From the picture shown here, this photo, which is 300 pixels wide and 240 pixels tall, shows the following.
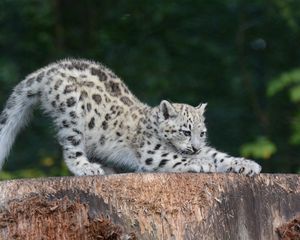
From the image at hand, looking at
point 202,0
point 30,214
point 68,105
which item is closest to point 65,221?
point 30,214

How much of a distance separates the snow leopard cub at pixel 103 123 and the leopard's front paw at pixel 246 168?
556mm

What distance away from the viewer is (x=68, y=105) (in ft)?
30.0

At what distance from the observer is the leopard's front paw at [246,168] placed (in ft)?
25.7

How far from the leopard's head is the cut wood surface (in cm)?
152

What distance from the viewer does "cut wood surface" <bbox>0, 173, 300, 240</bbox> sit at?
23.9 feet

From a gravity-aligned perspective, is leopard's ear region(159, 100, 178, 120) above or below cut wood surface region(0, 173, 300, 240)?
above

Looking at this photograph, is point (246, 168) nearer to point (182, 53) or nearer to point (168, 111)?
point (168, 111)

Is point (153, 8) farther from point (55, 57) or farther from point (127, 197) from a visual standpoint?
point (127, 197)

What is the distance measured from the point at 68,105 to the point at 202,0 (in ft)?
20.1

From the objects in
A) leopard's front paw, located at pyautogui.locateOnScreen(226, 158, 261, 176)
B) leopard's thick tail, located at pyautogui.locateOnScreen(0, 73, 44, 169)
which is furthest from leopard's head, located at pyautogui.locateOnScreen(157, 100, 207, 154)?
leopard's thick tail, located at pyautogui.locateOnScreen(0, 73, 44, 169)

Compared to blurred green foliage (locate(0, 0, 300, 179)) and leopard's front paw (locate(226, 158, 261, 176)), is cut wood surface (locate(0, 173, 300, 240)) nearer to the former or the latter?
leopard's front paw (locate(226, 158, 261, 176))

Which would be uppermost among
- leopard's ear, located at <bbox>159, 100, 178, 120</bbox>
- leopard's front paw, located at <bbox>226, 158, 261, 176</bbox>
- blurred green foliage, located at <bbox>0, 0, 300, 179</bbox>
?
blurred green foliage, located at <bbox>0, 0, 300, 179</bbox>

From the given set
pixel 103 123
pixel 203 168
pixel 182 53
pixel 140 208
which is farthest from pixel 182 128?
pixel 182 53

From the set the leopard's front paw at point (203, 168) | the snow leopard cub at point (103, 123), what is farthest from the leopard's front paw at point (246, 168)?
the snow leopard cub at point (103, 123)
